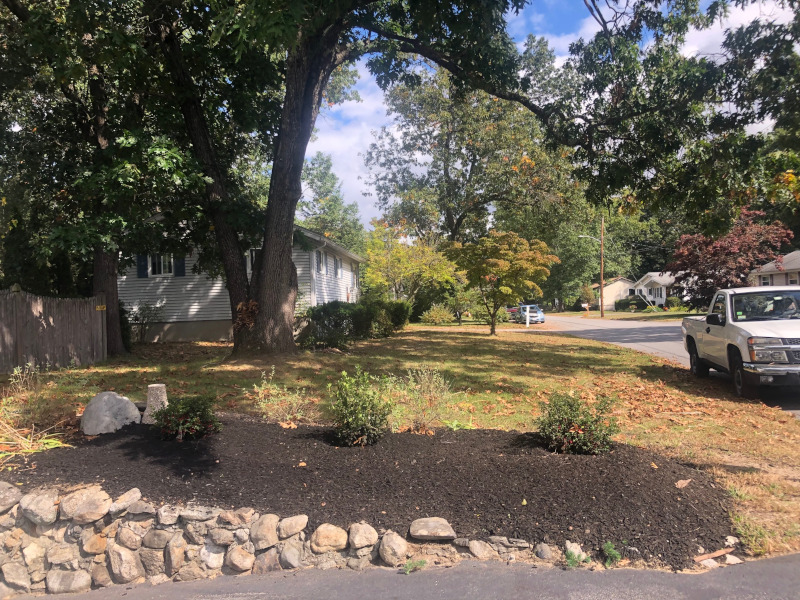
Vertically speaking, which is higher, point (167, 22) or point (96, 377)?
point (167, 22)

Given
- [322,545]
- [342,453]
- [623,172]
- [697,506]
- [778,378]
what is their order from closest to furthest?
[322,545]
[697,506]
[342,453]
[778,378]
[623,172]

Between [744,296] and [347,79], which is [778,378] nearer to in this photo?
[744,296]

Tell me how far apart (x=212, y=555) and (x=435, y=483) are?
169 cm

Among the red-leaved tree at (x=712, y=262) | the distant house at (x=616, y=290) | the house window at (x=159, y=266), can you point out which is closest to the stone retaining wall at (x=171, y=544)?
the house window at (x=159, y=266)

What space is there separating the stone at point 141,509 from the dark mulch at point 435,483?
0.31 ft

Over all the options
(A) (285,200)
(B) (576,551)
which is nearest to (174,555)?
(B) (576,551)

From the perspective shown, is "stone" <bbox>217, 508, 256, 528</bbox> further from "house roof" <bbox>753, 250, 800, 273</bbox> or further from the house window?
"house roof" <bbox>753, 250, 800, 273</bbox>

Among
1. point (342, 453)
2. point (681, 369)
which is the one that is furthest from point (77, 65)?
point (681, 369)

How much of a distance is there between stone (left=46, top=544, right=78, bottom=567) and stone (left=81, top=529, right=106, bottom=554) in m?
0.08

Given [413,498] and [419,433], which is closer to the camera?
[413,498]

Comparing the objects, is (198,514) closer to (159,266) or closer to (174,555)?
(174,555)

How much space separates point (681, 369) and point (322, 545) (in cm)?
1053

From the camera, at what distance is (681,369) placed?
11.9 metres

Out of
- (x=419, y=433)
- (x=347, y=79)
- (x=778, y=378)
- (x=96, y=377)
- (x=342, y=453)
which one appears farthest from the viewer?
(x=347, y=79)
